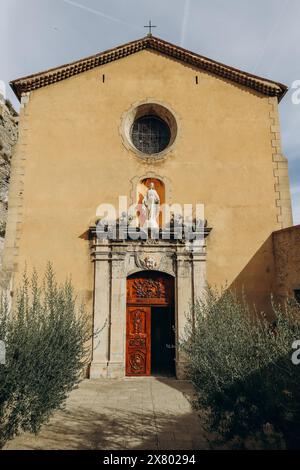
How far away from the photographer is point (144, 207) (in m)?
8.95

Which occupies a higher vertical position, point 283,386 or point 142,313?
point 142,313

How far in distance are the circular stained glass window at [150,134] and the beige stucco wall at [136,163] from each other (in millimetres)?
606

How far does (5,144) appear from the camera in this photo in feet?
43.7

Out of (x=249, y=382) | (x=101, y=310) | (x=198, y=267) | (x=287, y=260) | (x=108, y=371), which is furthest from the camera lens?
(x=198, y=267)

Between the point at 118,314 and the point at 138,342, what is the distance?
→ 36.3 inches

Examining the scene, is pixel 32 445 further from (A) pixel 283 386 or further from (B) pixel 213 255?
(B) pixel 213 255

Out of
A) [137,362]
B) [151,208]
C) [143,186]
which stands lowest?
[137,362]

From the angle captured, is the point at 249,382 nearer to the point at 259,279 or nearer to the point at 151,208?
the point at 259,279

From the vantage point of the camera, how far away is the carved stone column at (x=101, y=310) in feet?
26.4

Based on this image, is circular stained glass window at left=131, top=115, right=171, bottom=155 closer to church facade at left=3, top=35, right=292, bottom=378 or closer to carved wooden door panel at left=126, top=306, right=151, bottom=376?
church facade at left=3, top=35, right=292, bottom=378

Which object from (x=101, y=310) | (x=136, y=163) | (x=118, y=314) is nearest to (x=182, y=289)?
(x=118, y=314)

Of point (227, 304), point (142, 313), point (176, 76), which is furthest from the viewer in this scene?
point (176, 76)
